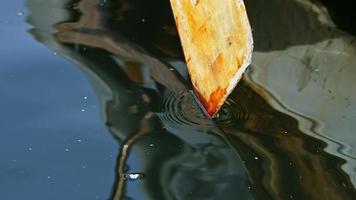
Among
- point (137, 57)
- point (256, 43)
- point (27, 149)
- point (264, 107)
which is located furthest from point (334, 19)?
point (27, 149)

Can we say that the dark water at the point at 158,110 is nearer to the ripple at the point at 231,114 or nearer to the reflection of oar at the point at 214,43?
the ripple at the point at 231,114

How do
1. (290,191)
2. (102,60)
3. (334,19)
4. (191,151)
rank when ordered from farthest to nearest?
(334,19) < (102,60) < (191,151) < (290,191)

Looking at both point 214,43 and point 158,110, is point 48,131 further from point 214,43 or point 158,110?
point 214,43

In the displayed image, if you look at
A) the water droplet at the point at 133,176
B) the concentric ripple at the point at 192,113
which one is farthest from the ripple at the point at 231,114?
the water droplet at the point at 133,176

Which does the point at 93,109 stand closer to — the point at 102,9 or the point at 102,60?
the point at 102,60

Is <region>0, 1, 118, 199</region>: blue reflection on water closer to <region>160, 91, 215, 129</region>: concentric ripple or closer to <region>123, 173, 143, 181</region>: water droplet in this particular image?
<region>123, 173, 143, 181</region>: water droplet

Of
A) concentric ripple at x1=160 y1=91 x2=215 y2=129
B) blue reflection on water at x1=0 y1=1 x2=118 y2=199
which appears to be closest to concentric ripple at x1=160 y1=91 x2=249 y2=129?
concentric ripple at x1=160 y1=91 x2=215 y2=129

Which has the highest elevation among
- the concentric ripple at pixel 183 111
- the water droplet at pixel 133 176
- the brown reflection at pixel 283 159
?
the concentric ripple at pixel 183 111
